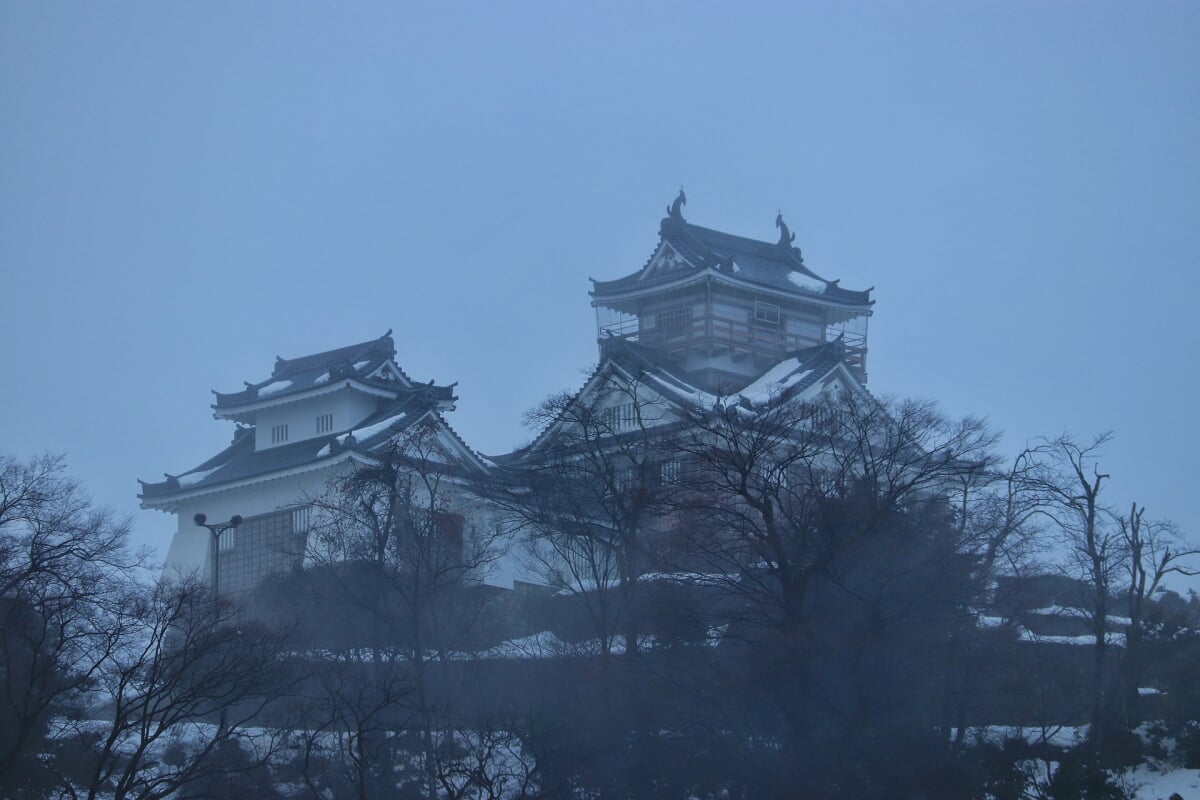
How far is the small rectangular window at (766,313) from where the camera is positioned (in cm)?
4081

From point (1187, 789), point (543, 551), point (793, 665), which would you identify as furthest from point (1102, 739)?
point (543, 551)

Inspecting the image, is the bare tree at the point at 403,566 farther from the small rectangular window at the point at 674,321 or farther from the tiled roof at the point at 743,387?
the small rectangular window at the point at 674,321

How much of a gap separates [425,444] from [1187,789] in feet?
51.8

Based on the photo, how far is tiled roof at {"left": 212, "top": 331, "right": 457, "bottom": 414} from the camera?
3712 cm

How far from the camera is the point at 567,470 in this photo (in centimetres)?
2783

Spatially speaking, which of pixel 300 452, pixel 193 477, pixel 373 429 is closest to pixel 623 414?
pixel 373 429

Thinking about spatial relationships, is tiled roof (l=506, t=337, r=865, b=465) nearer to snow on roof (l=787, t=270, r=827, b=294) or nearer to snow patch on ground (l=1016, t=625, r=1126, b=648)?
snow on roof (l=787, t=270, r=827, b=294)

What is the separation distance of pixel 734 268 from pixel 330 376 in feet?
35.2

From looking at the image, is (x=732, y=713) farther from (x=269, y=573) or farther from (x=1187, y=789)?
(x=269, y=573)

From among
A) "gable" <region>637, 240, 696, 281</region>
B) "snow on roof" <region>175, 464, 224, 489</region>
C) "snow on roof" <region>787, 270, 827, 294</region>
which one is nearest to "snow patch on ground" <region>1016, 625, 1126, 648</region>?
"snow on roof" <region>787, 270, 827, 294</region>

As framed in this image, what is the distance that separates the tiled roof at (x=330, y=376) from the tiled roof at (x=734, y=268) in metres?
6.22

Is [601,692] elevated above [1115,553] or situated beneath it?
situated beneath

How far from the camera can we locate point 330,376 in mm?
36719

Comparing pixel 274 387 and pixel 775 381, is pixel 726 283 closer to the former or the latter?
pixel 775 381
